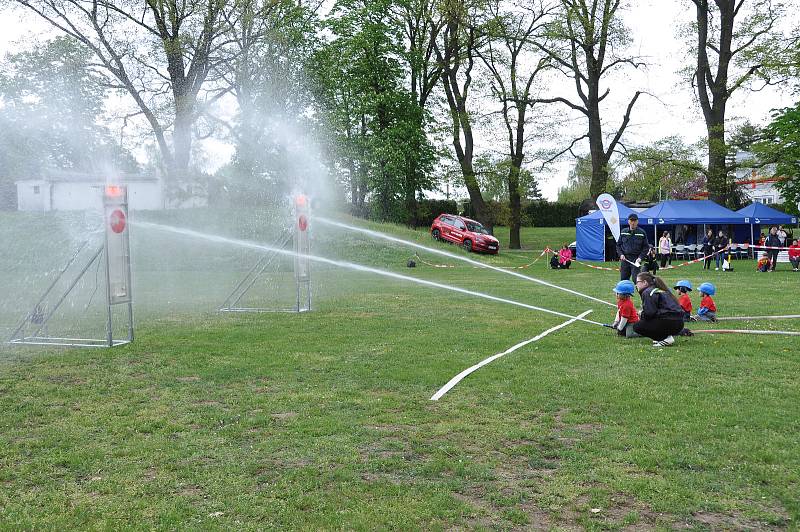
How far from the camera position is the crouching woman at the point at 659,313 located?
36.2ft

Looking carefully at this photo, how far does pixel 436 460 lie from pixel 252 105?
117ft

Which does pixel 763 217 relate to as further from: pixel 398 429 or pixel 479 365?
pixel 398 429

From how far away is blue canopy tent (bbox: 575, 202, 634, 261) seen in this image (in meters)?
38.4

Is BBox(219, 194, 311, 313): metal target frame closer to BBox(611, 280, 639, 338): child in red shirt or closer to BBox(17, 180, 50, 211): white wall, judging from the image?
BBox(611, 280, 639, 338): child in red shirt

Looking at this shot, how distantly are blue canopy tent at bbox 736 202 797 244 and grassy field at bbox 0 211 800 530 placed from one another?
27.5 meters

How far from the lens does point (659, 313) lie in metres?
11.1

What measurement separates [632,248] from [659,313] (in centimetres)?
570

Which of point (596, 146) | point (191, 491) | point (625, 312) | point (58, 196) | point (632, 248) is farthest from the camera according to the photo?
point (596, 146)

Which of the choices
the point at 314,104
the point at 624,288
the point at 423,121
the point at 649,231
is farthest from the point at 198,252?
the point at 624,288

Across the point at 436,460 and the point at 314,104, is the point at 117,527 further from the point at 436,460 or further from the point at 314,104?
the point at 314,104

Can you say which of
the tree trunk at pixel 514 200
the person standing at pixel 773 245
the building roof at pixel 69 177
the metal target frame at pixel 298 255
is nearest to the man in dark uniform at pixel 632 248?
the metal target frame at pixel 298 255

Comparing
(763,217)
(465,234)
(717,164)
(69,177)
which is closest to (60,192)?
(69,177)

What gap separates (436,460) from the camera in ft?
19.2

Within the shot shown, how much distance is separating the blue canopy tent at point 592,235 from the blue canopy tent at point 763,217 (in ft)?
21.0
